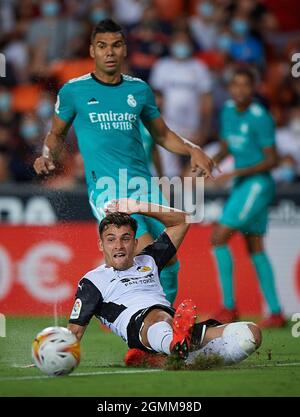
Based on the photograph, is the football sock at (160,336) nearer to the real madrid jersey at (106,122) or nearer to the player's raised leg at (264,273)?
the real madrid jersey at (106,122)

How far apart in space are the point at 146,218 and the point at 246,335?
194cm

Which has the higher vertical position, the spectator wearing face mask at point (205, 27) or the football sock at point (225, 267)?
the spectator wearing face mask at point (205, 27)

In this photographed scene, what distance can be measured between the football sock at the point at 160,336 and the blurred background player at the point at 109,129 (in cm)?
132

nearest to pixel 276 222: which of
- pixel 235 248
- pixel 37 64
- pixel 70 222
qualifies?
pixel 235 248

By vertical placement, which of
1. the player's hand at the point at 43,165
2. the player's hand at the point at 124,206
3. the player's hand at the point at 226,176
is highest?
the player's hand at the point at 226,176

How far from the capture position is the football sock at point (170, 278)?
9.17 m

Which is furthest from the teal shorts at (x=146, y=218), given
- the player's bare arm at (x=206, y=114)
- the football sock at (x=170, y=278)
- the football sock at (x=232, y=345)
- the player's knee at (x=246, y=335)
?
the player's bare arm at (x=206, y=114)

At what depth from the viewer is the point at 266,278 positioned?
12344 mm

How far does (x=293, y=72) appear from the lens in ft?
52.1

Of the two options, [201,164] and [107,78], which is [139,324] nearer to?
[201,164]

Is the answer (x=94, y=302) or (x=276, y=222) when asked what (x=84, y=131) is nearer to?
(x=94, y=302)

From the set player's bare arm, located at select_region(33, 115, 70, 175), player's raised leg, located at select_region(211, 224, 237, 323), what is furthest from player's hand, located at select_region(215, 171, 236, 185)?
player's bare arm, located at select_region(33, 115, 70, 175)

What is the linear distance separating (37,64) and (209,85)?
240 cm

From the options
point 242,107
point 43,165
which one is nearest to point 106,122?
point 43,165
